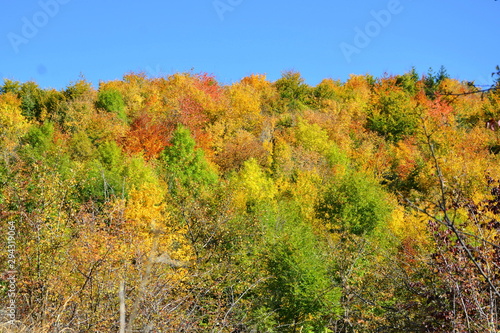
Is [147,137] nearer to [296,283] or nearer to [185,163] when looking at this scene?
[185,163]

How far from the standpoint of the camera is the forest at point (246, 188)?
445 inches

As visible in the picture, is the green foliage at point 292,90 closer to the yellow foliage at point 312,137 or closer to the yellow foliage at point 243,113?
the yellow foliage at point 243,113

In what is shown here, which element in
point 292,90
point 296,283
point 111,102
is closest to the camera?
point 296,283

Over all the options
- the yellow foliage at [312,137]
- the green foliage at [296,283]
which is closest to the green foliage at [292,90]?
the yellow foliage at [312,137]

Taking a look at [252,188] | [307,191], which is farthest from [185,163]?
[307,191]

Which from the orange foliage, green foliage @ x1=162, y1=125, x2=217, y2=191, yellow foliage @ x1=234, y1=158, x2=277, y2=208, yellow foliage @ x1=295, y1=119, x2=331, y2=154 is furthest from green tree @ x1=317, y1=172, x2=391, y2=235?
the orange foliage

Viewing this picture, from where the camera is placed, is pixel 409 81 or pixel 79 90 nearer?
pixel 79 90

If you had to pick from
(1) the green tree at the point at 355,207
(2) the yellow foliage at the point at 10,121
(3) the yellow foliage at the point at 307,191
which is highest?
(2) the yellow foliage at the point at 10,121

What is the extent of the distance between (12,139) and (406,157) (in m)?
37.3

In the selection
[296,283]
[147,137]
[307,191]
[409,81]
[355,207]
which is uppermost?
[409,81]

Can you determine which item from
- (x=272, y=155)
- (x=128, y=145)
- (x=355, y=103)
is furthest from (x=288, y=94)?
(x=128, y=145)

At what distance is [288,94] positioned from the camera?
66312 mm

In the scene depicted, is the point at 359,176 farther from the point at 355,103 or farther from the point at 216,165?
the point at 355,103

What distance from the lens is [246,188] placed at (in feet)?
115
